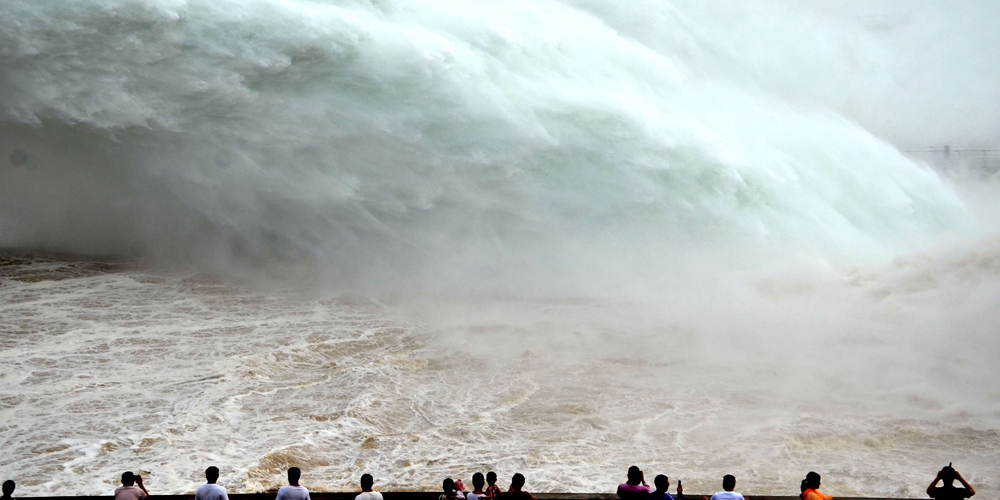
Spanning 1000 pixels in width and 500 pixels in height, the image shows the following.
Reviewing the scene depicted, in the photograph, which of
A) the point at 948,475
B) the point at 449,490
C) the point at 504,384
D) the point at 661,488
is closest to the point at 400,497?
the point at 449,490

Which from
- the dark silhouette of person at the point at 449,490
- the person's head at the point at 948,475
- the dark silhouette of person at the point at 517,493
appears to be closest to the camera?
the person's head at the point at 948,475

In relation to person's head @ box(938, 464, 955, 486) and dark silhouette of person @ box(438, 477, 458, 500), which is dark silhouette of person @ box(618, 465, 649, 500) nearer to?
dark silhouette of person @ box(438, 477, 458, 500)

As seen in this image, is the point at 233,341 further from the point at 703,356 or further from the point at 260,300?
the point at 703,356

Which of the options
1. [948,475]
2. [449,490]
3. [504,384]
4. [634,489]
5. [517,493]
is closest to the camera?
[948,475]

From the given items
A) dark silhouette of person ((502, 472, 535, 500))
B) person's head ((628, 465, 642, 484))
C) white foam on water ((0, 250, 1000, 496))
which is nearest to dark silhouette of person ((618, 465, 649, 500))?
person's head ((628, 465, 642, 484))

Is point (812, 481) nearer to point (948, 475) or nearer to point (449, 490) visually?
point (948, 475)

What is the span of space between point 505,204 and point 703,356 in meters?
8.11

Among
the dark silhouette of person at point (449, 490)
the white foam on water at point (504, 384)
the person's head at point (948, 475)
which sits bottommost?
the dark silhouette of person at point (449, 490)

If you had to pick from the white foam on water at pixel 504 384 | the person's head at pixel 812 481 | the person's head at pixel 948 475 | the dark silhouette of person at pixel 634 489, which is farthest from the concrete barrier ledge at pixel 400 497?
the white foam on water at pixel 504 384

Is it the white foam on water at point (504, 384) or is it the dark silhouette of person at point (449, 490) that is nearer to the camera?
the dark silhouette of person at point (449, 490)

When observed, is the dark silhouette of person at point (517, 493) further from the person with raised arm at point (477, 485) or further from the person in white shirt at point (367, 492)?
the person in white shirt at point (367, 492)

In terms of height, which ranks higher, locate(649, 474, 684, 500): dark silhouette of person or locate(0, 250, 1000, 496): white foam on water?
locate(0, 250, 1000, 496): white foam on water

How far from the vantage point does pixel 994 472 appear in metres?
9.51

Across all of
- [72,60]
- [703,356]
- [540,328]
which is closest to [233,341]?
[540,328]
